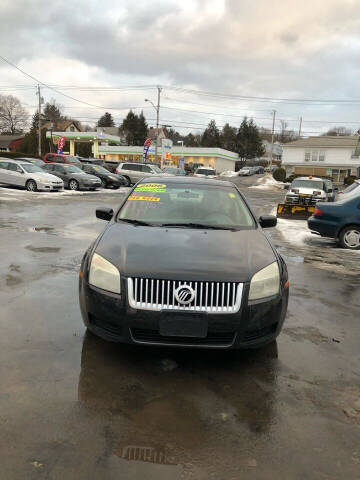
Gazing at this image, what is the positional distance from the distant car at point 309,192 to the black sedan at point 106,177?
12.9m

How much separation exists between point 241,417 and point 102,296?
4.51 ft

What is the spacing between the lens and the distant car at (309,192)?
15.9 m

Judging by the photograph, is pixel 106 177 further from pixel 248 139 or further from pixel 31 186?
pixel 248 139

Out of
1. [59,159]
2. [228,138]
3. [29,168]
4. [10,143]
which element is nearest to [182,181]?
[29,168]

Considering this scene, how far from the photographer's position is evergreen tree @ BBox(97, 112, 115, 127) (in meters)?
116

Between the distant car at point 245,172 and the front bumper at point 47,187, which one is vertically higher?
the distant car at point 245,172

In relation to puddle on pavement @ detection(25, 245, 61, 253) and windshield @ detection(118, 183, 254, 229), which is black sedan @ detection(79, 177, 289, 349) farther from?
puddle on pavement @ detection(25, 245, 61, 253)

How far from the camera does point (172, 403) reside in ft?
9.01

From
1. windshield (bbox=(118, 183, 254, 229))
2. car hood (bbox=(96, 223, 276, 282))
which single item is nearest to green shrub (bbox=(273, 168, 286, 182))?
windshield (bbox=(118, 183, 254, 229))

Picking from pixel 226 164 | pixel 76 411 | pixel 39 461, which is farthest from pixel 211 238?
pixel 226 164

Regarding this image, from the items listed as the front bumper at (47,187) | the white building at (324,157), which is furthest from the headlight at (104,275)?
the white building at (324,157)

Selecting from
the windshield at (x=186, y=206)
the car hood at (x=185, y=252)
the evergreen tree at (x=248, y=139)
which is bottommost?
the car hood at (x=185, y=252)

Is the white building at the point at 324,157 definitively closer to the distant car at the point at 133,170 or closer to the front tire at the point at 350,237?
the distant car at the point at 133,170

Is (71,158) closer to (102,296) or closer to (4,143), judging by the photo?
(102,296)
